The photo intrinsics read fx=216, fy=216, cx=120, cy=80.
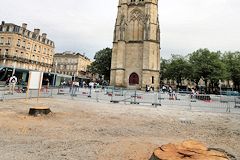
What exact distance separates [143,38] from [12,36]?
30262mm

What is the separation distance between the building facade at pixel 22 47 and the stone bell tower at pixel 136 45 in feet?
70.1

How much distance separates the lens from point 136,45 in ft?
138

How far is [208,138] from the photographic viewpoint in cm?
663

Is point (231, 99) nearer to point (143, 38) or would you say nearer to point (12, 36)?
point (143, 38)

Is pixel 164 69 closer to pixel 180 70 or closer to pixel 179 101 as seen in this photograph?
pixel 180 70

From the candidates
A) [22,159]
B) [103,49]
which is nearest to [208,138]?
[22,159]

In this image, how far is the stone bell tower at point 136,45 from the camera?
40.3 meters

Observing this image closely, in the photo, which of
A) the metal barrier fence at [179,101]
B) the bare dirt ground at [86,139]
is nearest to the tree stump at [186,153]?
the bare dirt ground at [86,139]

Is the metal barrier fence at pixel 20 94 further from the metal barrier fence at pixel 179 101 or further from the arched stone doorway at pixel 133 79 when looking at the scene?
the arched stone doorway at pixel 133 79

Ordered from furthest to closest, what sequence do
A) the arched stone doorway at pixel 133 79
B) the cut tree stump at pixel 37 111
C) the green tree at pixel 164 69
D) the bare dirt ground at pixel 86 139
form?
the green tree at pixel 164 69 < the arched stone doorway at pixel 133 79 < the cut tree stump at pixel 37 111 < the bare dirt ground at pixel 86 139

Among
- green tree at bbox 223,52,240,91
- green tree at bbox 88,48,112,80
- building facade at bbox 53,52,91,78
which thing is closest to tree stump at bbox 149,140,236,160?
green tree at bbox 223,52,240,91

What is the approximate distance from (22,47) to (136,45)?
28.3 metres

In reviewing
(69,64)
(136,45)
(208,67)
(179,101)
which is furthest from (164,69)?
(179,101)

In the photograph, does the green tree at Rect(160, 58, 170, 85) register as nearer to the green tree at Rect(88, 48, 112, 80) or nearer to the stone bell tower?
the green tree at Rect(88, 48, 112, 80)
